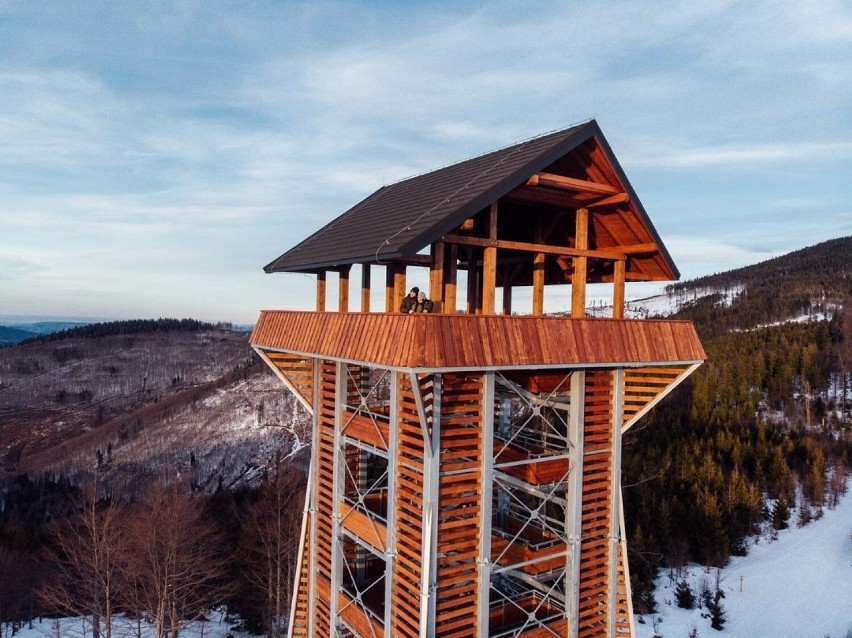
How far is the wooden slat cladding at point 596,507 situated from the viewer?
929cm

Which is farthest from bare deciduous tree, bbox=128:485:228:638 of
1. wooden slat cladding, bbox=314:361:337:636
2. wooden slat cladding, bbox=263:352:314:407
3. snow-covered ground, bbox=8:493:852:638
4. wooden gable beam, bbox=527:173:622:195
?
wooden gable beam, bbox=527:173:622:195

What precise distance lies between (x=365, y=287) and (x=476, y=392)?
14.0 feet

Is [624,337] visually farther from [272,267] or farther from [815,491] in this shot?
[815,491]

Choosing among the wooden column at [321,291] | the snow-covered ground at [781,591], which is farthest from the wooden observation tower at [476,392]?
the snow-covered ground at [781,591]

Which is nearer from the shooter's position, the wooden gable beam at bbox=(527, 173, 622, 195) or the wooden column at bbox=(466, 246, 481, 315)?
the wooden gable beam at bbox=(527, 173, 622, 195)

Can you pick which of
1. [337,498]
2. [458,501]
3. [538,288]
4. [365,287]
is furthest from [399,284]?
[337,498]

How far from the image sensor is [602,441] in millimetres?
9531

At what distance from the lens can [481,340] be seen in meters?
7.03

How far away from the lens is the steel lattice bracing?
7.81m

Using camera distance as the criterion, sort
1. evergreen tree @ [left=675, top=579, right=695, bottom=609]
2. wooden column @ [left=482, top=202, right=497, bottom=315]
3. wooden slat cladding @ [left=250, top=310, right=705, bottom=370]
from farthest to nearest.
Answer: evergreen tree @ [left=675, top=579, right=695, bottom=609]
wooden column @ [left=482, top=202, right=497, bottom=315]
wooden slat cladding @ [left=250, top=310, right=705, bottom=370]

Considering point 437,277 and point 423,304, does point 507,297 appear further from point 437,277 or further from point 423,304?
point 423,304

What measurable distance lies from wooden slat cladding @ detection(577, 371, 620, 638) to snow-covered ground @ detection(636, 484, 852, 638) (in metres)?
15.3

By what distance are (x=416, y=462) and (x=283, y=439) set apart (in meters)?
55.3

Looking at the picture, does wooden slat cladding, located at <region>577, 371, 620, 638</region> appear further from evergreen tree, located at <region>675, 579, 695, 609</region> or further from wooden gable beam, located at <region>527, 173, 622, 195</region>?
evergreen tree, located at <region>675, 579, 695, 609</region>
